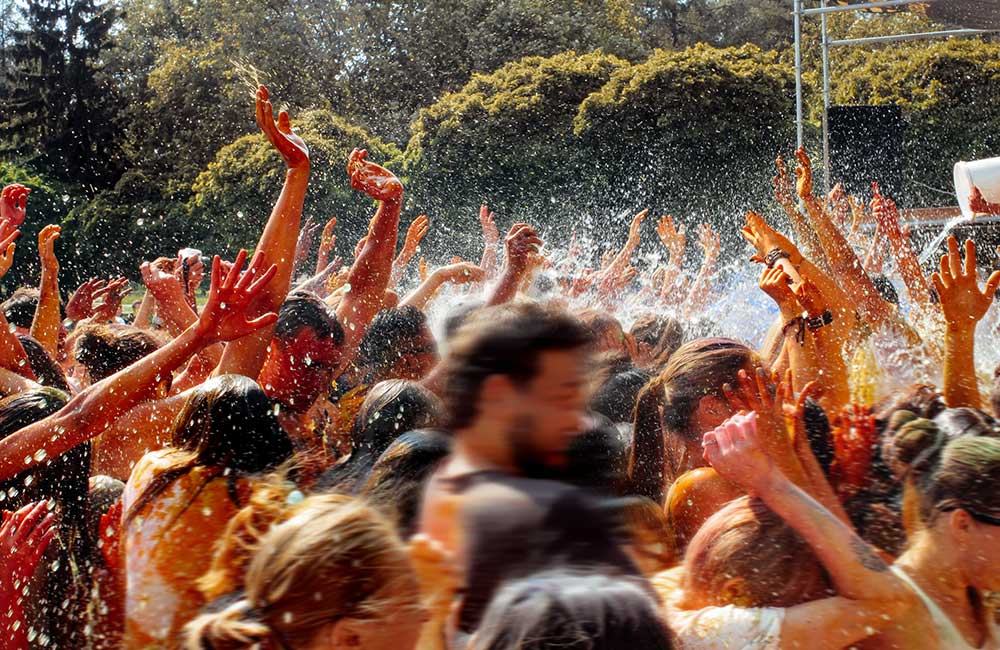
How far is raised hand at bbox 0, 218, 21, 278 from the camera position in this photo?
11.0 feet

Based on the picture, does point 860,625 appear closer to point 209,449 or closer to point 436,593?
point 436,593

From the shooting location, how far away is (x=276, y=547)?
150 cm

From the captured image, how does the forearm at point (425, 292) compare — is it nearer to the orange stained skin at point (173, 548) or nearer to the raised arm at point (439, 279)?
the raised arm at point (439, 279)

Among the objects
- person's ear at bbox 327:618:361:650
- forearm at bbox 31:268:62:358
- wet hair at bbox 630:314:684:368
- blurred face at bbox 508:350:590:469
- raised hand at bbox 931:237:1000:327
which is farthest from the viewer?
forearm at bbox 31:268:62:358

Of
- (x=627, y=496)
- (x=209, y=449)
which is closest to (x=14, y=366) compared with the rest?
(x=209, y=449)

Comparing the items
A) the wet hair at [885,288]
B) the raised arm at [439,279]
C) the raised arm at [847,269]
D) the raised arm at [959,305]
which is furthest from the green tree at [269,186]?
the raised arm at [959,305]

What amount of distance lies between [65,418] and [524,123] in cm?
1547

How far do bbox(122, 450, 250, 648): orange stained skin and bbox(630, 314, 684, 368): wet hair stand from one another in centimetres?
206

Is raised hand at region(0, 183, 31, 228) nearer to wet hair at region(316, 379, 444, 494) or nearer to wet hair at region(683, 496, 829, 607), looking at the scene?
wet hair at region(316, 379, 444, 494)

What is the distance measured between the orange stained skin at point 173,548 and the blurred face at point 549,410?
724 mm

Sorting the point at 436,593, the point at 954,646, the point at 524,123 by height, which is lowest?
the point at 954,646

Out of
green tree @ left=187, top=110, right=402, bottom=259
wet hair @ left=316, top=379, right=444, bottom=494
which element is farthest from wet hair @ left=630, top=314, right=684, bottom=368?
green tree @ left=187, top=110, right=402, bottom=259

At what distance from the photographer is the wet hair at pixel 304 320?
2.95 m

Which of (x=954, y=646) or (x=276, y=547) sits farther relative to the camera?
(x=954, y=646)
